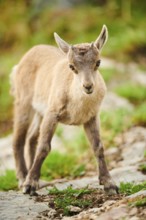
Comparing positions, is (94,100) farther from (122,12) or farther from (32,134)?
(122,12)

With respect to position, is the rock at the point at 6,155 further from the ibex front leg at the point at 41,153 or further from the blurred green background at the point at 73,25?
the blurred green background at the point at 73,25

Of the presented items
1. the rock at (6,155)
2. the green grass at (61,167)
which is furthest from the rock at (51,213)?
the rock at (6,155)

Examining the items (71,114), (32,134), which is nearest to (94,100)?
(71,114)

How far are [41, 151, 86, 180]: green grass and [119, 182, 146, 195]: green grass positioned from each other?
7.24ft

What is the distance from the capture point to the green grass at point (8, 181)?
908 cm

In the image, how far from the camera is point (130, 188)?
7535mm

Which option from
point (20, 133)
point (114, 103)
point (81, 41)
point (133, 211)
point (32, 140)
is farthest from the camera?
point (81, 41)

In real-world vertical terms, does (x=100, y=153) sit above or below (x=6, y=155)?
below

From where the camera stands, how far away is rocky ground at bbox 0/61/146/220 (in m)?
6.01

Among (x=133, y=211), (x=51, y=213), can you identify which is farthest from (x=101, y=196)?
(x=133, y=211)

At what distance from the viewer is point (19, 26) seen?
2264 centimetres

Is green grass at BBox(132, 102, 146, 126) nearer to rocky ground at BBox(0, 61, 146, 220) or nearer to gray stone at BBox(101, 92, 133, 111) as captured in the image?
rocky ground at BBox(0, 61, 146, 220)

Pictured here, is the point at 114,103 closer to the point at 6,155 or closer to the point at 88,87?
the point at 6,155

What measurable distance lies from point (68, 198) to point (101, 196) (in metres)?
0.52
